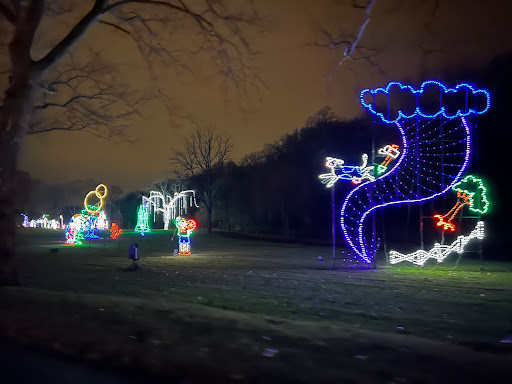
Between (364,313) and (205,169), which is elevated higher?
(205,169)

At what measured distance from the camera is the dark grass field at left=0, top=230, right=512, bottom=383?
19.2 ft

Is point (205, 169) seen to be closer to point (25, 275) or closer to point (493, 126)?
point (493, 126)

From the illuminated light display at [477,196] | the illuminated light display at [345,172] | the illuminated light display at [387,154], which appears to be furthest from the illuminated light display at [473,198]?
the illuminated light display at [345,172]

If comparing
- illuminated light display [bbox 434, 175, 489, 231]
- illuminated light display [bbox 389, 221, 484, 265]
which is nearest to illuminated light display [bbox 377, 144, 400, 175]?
illuminated light display [bbox 434, 175, 489, 231]

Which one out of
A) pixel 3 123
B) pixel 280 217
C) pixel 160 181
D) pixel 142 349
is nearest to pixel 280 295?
pixel 142 349

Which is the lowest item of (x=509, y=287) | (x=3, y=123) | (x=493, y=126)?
(x=509, y=287)

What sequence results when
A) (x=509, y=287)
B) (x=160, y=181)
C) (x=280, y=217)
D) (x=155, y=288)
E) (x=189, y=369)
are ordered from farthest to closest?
(x=160, y=181) → (x=280, y=217) → (x=509, y=287) → (x=155, y=288) → (x=189, y=369)

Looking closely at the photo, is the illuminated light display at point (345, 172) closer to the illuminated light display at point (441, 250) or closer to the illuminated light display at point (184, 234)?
the illuminated light display at point (441, 250)

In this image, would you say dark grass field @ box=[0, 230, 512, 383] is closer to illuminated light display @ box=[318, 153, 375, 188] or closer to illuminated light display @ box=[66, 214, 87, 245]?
illuminated light display @ box=[318, 153, 375, 188]

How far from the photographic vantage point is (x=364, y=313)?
10.6m

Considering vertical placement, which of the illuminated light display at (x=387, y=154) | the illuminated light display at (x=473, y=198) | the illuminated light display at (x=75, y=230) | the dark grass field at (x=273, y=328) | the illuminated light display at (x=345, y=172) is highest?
the illuminated light display at (x=387, y=154)

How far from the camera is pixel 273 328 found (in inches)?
309

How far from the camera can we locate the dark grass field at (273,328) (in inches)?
231

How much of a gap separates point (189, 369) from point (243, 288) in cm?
860
